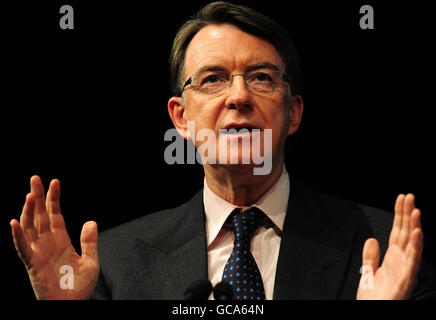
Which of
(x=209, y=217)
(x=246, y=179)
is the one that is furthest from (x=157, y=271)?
(x=246, y=179)

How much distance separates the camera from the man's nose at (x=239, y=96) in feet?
8.45

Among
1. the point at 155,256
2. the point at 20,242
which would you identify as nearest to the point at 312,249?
the point at 155,256

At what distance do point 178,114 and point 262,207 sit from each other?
0.67 meters

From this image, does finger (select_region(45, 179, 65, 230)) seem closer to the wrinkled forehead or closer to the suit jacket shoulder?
the suit jacket shoulder

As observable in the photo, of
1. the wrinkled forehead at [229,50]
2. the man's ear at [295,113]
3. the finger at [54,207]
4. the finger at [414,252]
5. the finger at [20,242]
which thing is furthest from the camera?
the man's ear at [295,113]

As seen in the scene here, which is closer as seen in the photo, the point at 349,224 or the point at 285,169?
the point at 349,224

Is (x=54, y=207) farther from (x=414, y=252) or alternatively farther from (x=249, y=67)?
(x=414, y=252)

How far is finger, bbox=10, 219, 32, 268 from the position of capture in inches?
86.7

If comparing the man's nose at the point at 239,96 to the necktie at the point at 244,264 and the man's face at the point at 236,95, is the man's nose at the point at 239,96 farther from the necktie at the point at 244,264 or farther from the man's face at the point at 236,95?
the necktie at the point at 244,264

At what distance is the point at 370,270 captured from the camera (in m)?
2.12

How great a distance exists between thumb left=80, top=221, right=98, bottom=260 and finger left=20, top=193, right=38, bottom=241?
18cm

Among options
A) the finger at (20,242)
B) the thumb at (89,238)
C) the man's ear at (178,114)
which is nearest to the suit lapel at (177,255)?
the thumb at (89,238)

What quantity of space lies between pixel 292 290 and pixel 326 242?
27cm

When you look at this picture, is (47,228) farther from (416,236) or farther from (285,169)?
(416,236)
